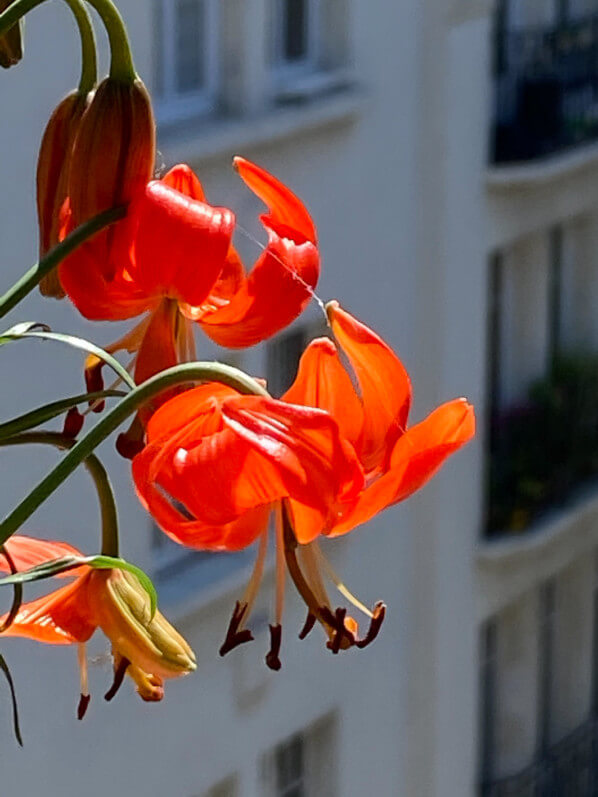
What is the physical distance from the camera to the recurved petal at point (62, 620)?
529mm

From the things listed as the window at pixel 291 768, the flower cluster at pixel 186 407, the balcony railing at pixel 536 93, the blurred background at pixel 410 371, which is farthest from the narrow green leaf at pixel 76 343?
the balcony railing at pixel 536 93

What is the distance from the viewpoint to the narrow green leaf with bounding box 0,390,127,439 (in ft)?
1.53

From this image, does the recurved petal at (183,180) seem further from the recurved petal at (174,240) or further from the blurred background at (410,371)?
the blurred background at (410,371)

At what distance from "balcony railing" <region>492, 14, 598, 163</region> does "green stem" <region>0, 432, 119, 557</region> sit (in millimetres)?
2607

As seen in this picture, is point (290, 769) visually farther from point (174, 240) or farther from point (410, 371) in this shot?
point (174, 240)

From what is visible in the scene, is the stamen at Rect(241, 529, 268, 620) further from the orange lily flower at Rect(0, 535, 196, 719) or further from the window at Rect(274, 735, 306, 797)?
the window at Rect(274, 735, 306, 797)

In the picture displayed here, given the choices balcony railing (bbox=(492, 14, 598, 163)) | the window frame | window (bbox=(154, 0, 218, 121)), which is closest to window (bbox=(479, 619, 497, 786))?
balcony railing (bbox=(492, 14, 598, 163))

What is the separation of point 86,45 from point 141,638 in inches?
6.5

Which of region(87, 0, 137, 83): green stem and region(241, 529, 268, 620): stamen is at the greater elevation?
region(87, 0, 137, 83): green stem

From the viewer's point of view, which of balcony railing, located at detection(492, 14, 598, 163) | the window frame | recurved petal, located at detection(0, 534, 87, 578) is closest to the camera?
recurved petal, located at detection(0, 534, 87, 578)

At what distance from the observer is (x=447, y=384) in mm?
2953

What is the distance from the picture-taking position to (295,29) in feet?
8.46

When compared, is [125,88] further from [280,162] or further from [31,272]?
[280,162]

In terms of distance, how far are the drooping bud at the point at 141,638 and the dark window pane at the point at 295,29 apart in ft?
6.88
